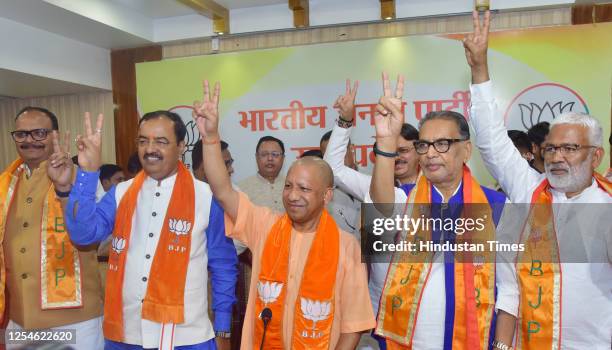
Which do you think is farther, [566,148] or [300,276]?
[300,276]

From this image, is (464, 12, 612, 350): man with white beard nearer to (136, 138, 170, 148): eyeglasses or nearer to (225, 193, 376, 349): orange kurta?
(225, 193, 376, 349): orange kurta

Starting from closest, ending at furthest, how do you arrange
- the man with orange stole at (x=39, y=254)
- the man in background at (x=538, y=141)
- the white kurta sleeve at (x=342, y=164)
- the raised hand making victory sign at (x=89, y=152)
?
the raised hand making victory sign at (x=89, y=152), the man with orange stole at (x=39, y=254), the white kurta sleeve at (x=342, y=164), the man in background at (x=538, y=141)

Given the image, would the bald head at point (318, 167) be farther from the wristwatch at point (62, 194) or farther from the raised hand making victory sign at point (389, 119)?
the wristwatch at point (62, 194)

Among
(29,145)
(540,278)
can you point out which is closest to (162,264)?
(29,145)

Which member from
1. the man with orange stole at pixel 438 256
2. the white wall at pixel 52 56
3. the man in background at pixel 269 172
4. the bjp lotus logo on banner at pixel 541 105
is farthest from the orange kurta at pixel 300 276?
the white wall at pixel 52 56

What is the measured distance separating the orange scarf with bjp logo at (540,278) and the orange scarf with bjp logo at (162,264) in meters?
1.47

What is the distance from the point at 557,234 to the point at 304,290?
1.07 m

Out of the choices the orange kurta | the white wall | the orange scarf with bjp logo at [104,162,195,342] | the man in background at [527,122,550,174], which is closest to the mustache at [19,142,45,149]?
the orange scarf with bjp logo at [104,162,195,342]

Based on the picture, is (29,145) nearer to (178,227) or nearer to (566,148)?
(178,227)

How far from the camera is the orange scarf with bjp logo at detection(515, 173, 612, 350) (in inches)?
77.2

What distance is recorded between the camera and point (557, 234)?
2039 mm

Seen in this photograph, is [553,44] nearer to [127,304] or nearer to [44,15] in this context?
[127,304]

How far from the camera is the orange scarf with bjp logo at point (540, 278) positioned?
196 centimetres

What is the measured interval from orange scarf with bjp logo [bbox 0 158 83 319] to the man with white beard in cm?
203
